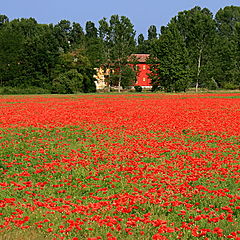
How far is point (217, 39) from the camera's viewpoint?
77.1 m

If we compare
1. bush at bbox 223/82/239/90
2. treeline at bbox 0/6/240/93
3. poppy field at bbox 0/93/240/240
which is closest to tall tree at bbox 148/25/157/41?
treeline at bbox 0/6/240/93

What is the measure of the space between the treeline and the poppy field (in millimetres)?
57079

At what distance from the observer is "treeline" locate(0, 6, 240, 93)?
239 feet

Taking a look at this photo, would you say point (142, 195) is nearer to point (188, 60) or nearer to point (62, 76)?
point (62, 76)

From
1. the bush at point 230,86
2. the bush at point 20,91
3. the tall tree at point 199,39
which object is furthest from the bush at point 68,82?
the bush at point 230,86

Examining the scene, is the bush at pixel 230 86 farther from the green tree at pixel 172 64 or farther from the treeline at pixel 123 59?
the green tree at pixel 172 64

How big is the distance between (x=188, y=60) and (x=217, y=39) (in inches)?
391

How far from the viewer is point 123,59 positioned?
3095 inches

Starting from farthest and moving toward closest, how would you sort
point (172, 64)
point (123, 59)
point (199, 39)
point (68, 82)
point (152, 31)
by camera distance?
point (152, 31)
point (123, 59)
point (199, 39)
point (172, 64)
point (68, 82)

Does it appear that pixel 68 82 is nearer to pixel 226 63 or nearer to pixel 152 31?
pixel 226 63

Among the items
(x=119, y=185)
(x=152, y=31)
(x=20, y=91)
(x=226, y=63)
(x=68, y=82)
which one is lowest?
(x=20, y=91)

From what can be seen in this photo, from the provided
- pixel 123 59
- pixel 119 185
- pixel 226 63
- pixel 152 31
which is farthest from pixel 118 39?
pixel 152 31

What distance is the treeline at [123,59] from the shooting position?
7281cm

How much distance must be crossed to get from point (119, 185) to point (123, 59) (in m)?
72.4
